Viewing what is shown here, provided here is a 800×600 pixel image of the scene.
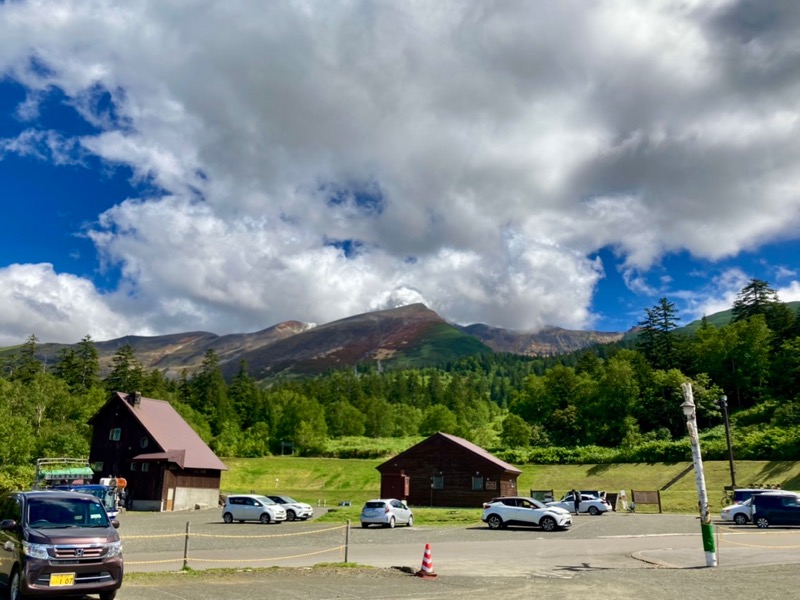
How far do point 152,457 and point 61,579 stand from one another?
46.2 m

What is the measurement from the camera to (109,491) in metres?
35.2

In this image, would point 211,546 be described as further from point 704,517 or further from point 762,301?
point 762,301

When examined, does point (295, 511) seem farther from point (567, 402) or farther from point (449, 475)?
point (567, 402)

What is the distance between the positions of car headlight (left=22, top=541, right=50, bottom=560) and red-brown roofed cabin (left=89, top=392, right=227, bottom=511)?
4429 cm

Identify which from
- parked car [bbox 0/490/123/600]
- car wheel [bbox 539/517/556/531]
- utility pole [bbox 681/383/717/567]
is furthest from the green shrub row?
parked car [bbox 0/490/123/600]

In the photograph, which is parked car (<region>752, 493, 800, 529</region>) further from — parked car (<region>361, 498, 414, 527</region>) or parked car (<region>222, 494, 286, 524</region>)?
parked car (<region>222, 494, 286, 524</region>)

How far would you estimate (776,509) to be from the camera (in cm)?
3172

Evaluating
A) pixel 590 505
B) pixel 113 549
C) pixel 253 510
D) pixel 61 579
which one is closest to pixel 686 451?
pixel 590 505

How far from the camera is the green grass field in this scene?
52.4 metres

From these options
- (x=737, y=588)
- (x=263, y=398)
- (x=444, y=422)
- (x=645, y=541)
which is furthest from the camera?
(x=263, y=398)

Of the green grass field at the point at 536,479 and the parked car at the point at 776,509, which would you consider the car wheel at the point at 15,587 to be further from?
the parked car at the point at 776,509

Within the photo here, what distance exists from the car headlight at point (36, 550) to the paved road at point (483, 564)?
2.06 meters

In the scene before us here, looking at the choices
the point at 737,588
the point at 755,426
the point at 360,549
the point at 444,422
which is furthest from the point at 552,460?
the point at 737,588

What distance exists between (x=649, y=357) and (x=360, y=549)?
333 ft
